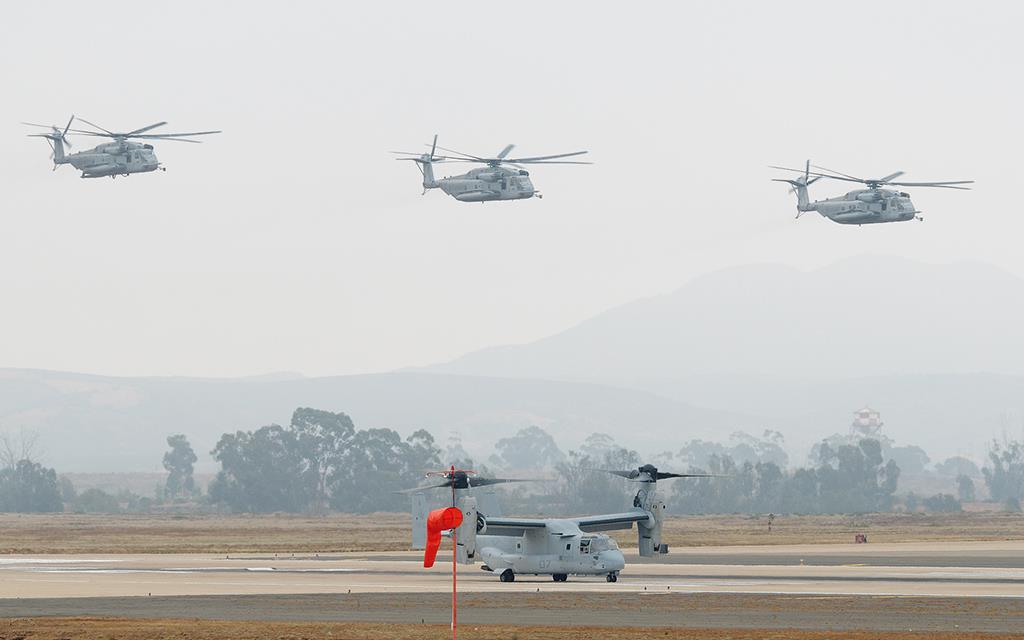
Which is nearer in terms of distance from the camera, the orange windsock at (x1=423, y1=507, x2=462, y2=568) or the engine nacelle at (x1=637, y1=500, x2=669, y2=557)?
the orange windsock at (x1=423, y1=507, x2=462, y2=568)

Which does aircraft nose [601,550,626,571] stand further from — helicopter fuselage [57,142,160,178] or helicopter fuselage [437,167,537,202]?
helicopter fuselage [57,142,160,178]

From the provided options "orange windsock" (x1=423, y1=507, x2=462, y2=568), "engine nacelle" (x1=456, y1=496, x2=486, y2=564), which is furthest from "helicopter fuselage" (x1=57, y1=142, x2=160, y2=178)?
"orange windsock" (x1=423, y1=507, x2=462, y2=568)

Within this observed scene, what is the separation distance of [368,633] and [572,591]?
1853 centimetres

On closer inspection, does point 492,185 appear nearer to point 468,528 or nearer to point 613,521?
point 613,521

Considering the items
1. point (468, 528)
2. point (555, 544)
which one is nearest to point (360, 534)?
point (555, 544)

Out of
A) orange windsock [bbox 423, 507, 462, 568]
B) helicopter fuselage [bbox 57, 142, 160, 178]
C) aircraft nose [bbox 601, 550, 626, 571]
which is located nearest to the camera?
orange windsock [bbox 423, 507, 462, 568]

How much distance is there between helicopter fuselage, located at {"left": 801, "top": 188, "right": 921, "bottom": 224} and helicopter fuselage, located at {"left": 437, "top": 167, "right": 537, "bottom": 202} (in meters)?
23.1

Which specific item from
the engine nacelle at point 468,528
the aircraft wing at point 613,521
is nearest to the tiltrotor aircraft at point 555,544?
the aircraft wing at point 613,521

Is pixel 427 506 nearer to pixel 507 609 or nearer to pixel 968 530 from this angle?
pixel 507 609

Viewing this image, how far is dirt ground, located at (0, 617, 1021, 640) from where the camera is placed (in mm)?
42938

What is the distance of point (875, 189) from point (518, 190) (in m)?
25.8

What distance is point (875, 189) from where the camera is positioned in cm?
11169

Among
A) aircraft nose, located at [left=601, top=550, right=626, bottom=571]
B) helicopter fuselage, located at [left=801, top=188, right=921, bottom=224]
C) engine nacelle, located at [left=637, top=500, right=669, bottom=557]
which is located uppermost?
helicopter fuselage, located at [left=801, top=188, right=921, bottom=224]

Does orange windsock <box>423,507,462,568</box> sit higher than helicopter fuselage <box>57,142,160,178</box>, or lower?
lower
